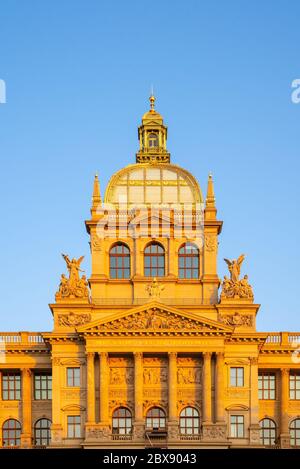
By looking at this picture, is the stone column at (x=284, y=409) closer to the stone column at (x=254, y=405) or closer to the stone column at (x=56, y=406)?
the stone column at (x=254, y=405)

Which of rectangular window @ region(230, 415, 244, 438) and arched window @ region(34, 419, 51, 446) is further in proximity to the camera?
arched window @ region(34, 419, 51, 446)

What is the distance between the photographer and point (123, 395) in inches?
4144

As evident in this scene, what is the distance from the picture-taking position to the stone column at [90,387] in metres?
104

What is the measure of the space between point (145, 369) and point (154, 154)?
19689mm

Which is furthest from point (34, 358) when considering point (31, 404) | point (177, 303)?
point (177, 303)

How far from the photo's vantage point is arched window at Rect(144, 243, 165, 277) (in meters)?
111

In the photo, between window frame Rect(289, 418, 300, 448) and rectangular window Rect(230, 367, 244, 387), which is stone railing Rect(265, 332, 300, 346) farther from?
window frame Rect(289, 418, 300, 448)

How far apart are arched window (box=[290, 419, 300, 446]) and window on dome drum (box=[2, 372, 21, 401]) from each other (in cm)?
2089

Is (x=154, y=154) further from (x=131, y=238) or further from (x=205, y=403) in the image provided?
(x=205, y=403)

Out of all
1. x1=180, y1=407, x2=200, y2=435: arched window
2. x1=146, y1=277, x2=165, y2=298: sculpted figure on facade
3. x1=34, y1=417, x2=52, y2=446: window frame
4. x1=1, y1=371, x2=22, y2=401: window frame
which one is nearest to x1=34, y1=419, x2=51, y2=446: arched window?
x1=34, y1=417, x2=52, y2=446: window frame

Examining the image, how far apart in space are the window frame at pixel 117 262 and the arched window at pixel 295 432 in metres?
16.8

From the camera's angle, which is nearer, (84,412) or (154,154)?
(84,412)

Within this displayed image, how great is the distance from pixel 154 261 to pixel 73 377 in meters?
11.4
